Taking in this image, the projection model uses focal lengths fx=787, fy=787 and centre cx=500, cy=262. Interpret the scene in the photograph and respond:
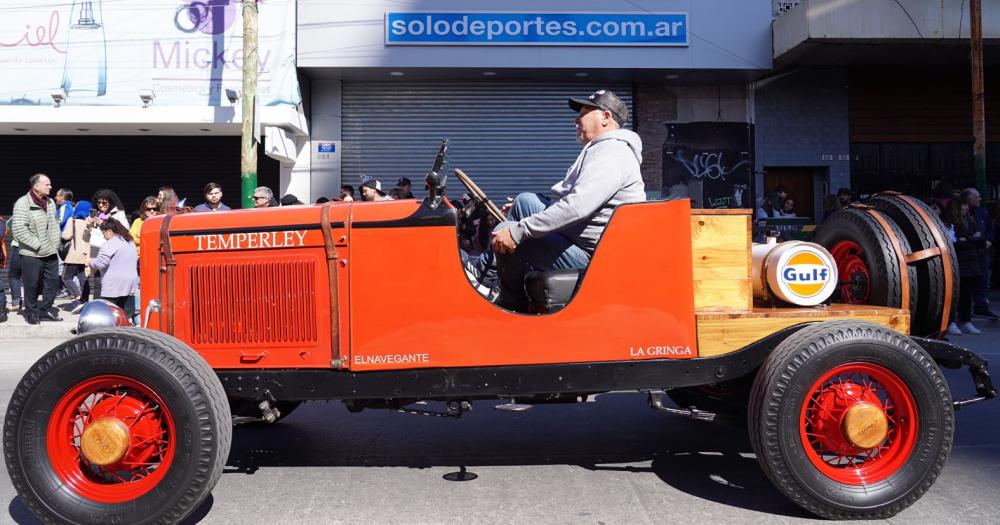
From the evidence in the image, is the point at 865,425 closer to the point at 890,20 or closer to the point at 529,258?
the point at 529,258

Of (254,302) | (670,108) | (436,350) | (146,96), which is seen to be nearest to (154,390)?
(254,302)

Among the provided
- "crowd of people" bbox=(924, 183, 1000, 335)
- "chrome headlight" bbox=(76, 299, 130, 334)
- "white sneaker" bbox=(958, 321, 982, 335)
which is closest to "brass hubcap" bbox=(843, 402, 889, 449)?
"chrome headlight" bbox=(76, 299, 130, 334)

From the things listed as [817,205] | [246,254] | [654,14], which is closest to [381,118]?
[654,14]

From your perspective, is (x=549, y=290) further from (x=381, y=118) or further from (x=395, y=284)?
(x=381, y=118)

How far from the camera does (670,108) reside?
50.0 feet

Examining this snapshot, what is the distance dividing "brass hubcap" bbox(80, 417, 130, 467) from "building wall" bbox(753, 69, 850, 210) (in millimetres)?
13698

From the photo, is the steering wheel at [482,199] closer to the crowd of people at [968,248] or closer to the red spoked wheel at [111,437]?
the red spoked wheel at [111,437]

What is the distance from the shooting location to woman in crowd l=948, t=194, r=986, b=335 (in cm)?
957

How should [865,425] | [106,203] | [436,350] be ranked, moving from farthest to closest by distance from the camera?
[106,203], [436,350], [865,425]

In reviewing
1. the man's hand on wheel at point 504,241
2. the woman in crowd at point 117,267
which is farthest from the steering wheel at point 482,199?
the woman in crowd at point 117,267

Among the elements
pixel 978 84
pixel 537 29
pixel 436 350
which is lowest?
pixel 436 350

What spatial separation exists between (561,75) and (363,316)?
11849 millimetres

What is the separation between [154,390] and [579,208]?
1.96 metres

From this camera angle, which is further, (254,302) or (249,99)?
(249,99)
